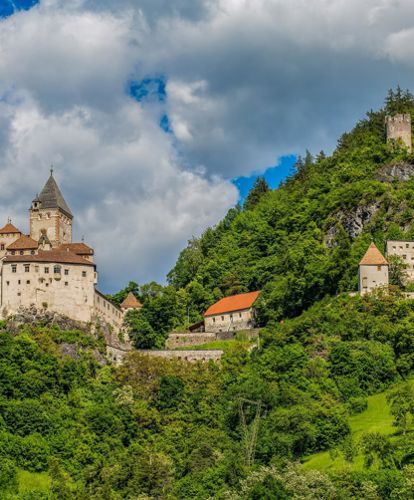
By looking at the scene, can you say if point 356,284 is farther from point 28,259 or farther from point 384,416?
point 28,259

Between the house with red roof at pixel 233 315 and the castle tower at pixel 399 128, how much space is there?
36.3 m

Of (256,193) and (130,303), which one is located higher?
(256,193)

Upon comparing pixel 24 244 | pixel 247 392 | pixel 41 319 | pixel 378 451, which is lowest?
pixel 378 451

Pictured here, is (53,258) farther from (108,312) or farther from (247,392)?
(247,392)

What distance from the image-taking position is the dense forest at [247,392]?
76.2m

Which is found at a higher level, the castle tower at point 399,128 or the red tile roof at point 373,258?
the castle tower at point 399,128

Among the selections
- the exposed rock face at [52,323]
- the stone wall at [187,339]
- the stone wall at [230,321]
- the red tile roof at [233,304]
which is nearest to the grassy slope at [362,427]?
the stone wall at [187,339]

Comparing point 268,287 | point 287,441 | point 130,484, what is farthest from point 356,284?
point 130,484

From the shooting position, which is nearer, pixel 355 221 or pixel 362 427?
pixel 362 427

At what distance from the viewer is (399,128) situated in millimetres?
139625

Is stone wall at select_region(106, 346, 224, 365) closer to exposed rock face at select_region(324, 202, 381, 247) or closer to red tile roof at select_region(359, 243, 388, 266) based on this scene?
red tile roof at select_region(359, 243, 388, 266)

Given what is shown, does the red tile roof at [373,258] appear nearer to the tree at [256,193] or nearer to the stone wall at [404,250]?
the stone wall at [404,250]

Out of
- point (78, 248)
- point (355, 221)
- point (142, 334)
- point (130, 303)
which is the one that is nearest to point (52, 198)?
point (78, 248)

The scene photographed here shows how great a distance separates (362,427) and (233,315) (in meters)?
30.9
